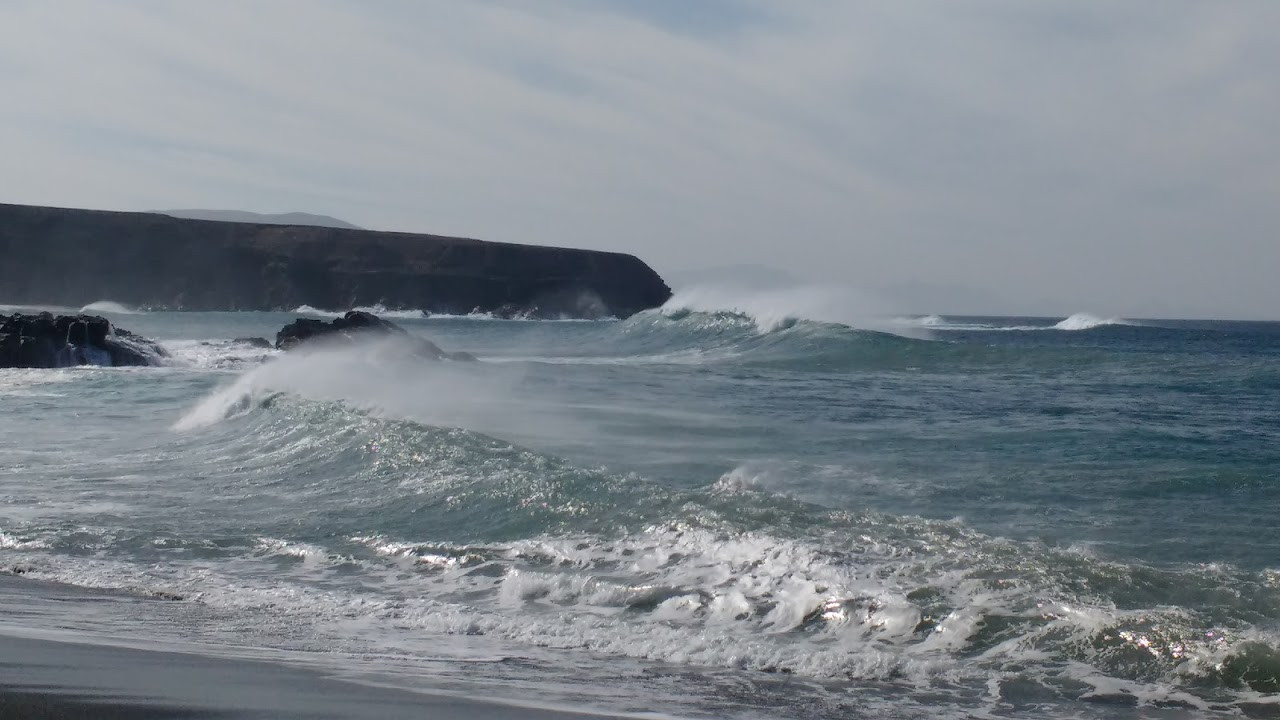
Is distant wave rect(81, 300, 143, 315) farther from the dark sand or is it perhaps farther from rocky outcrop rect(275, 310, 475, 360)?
the dark sand

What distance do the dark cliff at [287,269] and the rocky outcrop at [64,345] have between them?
152ft

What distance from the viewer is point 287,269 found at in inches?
2847

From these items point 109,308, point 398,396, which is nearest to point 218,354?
point 398,396

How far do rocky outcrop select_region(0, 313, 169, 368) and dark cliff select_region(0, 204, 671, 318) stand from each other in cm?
A: 4634

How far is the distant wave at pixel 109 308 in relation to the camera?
2514 inches

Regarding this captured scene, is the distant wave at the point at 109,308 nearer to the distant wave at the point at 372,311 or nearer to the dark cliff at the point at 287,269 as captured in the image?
the dark cliff at the point at 287,269

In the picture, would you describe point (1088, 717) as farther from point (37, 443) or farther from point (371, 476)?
point (37, 443)

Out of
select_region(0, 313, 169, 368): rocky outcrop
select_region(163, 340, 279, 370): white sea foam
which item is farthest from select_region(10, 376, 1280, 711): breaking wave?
select_region(163, 340, 279, 370): white sea foam

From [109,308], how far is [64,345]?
4737 cm

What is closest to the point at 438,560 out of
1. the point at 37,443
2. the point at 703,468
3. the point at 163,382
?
the point at 703,468

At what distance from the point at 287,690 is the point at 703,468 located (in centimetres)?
616

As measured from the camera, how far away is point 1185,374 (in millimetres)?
20828

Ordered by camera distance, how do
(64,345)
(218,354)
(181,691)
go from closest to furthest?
(181,691) < (64,345) < (218,354)

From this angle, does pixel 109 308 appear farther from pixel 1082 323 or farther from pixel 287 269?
pixel 1082 323
